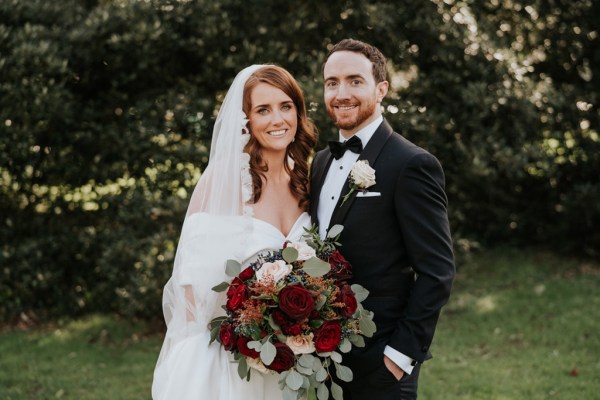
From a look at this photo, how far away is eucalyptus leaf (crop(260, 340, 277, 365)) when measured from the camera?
271 centimetres

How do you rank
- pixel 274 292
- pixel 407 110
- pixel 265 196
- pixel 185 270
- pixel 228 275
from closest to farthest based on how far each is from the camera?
pixel 274 292
pixel 228 275
pixel 185 270
pixel 265 196
pixel 407 110

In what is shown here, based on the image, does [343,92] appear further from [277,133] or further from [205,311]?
[205,311]

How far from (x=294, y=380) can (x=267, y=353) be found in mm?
191

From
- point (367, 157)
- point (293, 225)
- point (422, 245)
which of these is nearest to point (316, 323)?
point (422, 245)


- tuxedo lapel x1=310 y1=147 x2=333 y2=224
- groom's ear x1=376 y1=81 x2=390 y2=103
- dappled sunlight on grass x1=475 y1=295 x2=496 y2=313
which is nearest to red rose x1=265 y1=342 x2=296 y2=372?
tuxedo lapel x1=310 y1=147 x2=333 y2=224

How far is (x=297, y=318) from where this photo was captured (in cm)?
273

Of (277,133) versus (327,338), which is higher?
(277,133)

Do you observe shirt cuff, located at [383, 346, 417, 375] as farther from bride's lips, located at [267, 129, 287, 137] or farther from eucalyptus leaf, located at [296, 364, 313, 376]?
bride's lips, located at [267, 129, 287, 137]

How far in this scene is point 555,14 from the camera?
8.25 m

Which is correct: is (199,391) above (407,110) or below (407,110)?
below

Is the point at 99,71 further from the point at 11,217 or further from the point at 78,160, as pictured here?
the point at 11,217

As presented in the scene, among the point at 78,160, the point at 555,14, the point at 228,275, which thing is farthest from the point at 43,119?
the point at 555,14

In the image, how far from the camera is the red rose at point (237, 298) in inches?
113

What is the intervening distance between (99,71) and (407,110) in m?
3.29
